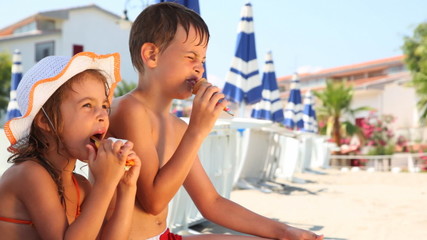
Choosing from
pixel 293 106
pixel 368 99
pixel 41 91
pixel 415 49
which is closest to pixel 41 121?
pixel 41 91

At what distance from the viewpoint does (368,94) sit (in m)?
40.7

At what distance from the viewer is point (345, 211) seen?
666 cm

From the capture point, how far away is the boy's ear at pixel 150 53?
5.80 feet

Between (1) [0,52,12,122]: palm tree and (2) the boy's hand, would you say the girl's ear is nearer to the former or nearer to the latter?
(2) the boy's hand

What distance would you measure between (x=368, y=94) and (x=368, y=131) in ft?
38.1

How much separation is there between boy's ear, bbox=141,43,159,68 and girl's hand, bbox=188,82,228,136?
0.24 meters

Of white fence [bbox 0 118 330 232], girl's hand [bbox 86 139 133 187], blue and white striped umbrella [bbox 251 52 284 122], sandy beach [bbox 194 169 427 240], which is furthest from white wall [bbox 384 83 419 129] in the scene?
girl's hand [bbox 86 139 133 187]

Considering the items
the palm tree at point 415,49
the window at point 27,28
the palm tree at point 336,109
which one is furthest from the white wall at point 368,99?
the window at point 27,28

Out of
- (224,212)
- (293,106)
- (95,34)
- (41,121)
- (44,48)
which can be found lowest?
(224,212)

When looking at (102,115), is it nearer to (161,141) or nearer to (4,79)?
(161,141)

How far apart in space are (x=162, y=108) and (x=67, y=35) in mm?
34762

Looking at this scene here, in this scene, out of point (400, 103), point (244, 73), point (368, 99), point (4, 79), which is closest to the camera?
point (244, 73)

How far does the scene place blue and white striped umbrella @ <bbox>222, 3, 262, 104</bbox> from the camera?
9.14 meters

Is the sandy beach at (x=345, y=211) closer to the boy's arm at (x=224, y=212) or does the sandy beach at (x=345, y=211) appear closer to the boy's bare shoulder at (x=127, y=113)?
the boy's arm at (x=224, y=212)
